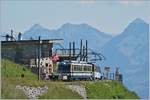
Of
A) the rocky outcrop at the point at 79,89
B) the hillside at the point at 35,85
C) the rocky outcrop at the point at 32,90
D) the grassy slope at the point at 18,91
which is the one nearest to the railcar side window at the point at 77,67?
the hillside at the point at 35,85

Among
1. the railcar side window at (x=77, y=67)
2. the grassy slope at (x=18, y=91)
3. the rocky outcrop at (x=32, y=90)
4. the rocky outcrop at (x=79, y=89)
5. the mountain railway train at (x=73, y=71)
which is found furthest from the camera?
the railcar side window at (x=77, y=67)

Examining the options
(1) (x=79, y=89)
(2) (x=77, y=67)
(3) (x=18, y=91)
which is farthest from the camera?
(2) (x=77, y=67)

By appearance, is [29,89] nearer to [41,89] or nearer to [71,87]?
[41,89]

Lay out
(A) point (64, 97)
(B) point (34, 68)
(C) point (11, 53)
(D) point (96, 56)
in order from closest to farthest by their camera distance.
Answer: (A) point (64, 97) → (B) point (34, 68) → (C) point (11, 53) → (D) point (96, 56)

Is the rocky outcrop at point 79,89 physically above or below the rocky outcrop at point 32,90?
below

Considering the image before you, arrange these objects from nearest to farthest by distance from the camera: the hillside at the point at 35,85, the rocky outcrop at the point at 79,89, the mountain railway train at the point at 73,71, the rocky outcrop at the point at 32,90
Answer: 1. the hillside at the point at 35,85
2. the rocky outcrop at the point at 32,90
3. the rocky outcrop at the point at 79,89
4. the mountain railway train at the point at 73,71

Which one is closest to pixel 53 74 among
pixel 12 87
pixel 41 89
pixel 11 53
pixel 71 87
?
pixel 11 53

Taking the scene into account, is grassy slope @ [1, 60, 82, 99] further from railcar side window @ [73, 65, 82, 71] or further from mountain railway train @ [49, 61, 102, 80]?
railcar side window @ [73, 65, 82, 71]

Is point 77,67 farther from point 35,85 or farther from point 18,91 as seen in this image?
point 18,91

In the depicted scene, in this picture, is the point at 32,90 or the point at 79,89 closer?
the point at 32,90

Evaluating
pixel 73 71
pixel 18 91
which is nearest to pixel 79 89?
pixel 18 91

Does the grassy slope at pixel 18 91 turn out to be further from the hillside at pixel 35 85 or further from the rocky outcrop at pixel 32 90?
the rocky outcrop at pixel 32 90

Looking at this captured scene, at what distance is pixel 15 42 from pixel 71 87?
89.6 ft

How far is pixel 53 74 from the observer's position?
56.7 m
